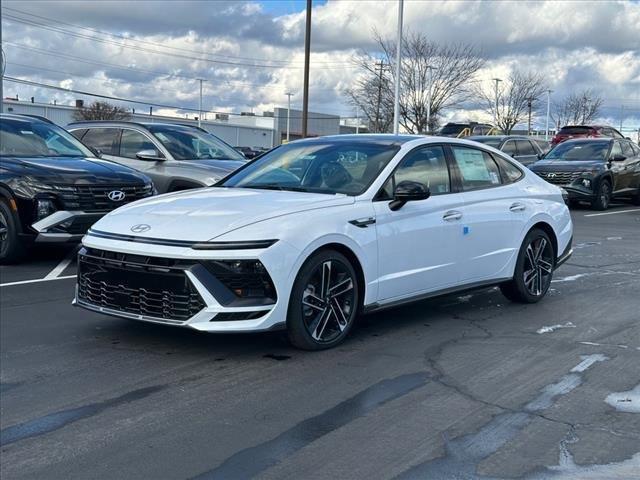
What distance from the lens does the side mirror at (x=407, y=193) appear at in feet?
19.2

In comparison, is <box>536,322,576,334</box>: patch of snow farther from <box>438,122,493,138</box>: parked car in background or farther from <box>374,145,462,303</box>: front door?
<box>438,122,493,138</box>: parked car in background

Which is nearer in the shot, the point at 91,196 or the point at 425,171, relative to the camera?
the point at 425,171

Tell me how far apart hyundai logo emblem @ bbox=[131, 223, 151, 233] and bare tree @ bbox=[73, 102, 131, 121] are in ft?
205

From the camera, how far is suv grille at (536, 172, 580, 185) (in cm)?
1778

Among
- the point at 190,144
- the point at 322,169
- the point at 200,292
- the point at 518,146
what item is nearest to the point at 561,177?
the point at 518,146

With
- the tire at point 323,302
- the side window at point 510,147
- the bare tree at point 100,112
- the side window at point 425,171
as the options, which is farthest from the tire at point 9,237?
the bare tree at point 100,112

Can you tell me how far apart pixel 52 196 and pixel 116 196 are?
2.47 feet

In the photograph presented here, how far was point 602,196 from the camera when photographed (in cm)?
1812

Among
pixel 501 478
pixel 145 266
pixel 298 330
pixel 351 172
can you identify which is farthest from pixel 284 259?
pixel 501 478

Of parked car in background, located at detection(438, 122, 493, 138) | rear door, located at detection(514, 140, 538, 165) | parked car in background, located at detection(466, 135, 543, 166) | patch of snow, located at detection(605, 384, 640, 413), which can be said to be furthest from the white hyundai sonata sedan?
parked car in background, located at detection(438, 122, 493, 138)

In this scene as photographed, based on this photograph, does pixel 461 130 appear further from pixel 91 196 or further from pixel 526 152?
pixel 91 196

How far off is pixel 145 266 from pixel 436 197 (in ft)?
8.34

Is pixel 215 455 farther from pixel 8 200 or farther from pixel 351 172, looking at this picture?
pixel 8 200

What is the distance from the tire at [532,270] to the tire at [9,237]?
5.53 meters
